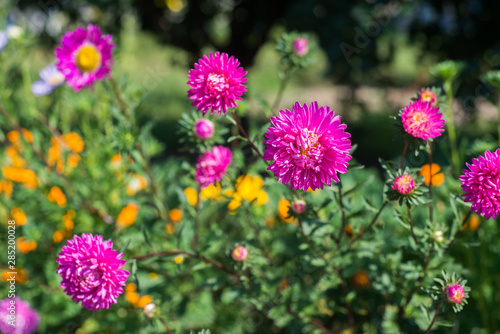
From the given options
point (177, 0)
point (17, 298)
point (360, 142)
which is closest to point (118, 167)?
point (17, 298)

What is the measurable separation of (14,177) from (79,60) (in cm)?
88

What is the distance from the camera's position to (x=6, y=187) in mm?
1712

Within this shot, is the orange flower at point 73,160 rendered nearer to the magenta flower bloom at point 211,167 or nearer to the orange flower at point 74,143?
the orange flower at point 74,143

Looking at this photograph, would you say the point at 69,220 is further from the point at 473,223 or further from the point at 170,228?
the point at 473,223

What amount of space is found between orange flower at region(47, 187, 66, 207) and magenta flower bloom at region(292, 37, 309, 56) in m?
0.96

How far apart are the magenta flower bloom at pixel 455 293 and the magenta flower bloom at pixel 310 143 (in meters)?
0.29

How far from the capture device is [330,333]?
1194mm

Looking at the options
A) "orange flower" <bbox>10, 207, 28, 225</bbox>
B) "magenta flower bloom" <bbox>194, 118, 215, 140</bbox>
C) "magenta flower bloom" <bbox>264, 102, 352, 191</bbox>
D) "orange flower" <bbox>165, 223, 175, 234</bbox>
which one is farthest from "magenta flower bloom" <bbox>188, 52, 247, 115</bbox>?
"orange flower" <bbox>10, 207, 28, 225</bbox>

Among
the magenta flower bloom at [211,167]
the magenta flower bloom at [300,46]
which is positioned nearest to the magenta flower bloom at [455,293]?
the magenta flower bloom at [211,167]

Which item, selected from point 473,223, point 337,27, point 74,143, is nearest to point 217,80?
point 473,223

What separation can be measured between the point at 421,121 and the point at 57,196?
1276 millimetres

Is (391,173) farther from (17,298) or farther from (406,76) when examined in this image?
(406,76)

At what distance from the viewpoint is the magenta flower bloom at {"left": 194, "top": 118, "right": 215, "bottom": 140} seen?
0.98 m

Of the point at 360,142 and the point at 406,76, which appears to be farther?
the point at 406,76
